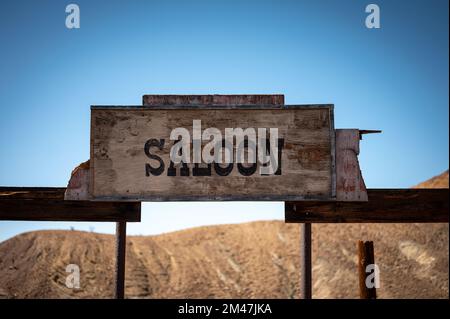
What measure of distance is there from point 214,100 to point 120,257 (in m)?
4.77

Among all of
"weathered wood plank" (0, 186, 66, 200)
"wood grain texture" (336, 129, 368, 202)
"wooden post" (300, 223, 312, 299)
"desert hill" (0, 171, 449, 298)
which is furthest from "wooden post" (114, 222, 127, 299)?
"desert hill" (0, 171, 449, 298)

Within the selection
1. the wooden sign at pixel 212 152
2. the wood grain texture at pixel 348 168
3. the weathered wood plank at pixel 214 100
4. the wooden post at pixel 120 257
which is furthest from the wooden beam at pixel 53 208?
the wooden post at pixel 120 257

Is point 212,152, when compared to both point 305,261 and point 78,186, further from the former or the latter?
point 305,261

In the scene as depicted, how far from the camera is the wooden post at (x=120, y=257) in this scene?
22.8 feet

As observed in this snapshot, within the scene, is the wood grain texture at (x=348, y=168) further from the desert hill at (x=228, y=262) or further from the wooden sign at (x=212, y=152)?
the desert hill at (x=228, y=262)

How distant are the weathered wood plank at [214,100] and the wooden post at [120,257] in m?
3.78

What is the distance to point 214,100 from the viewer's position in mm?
3537

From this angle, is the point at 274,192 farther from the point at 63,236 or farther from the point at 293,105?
the point at 63,236

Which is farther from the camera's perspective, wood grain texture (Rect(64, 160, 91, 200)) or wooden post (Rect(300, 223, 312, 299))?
wooden post (Rect(300, 223, 312, 299))

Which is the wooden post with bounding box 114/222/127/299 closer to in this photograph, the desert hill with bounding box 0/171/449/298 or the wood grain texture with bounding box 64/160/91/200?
the wood grain texture with bounding box 64/160/91/200

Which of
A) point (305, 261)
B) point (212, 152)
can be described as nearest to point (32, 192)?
point (212, 152)

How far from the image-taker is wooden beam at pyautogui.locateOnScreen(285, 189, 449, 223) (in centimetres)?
345

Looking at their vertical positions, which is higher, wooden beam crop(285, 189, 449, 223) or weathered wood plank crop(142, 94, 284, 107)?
weathered wood plank crop(142, 94, 284, 107)

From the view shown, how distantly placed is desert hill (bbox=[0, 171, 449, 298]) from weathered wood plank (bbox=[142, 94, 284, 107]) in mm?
21888
